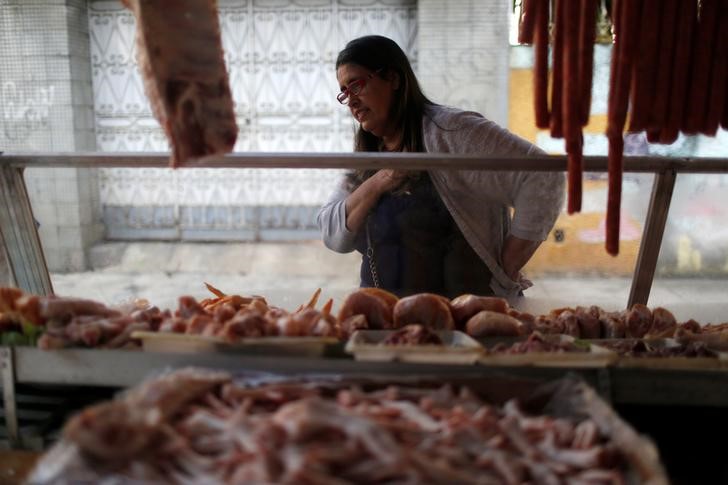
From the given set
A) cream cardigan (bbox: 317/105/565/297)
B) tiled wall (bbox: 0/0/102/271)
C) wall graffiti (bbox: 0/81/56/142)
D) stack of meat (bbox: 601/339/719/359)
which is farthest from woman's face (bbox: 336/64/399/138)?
wall graffiti (bbox: 0/81/56/142)

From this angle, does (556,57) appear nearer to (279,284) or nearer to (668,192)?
(668,192)

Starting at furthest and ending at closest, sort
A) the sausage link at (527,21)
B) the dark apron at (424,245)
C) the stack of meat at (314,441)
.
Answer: the dark apron at (424,245), the sausage link at (527,21), the stack of meat at (314,441)

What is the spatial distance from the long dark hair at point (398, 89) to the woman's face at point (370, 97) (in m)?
0.03

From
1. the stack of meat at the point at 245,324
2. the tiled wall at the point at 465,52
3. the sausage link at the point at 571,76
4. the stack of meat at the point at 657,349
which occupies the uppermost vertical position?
the tiled wall at the point at 465,52

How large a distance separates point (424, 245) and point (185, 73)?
165cm

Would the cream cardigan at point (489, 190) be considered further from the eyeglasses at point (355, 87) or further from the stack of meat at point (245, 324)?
the stack of meat at point (245, 324)

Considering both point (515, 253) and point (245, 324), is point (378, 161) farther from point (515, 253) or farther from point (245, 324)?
point (515, 253)

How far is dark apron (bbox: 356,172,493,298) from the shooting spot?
128 inches

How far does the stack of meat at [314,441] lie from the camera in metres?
1.37

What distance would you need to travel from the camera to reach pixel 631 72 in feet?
6.57

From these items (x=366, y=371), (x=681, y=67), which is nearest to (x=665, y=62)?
(x=681, y=67)

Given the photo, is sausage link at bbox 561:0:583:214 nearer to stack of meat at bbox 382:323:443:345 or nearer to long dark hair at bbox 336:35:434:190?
stack of meat at bbox 382:323:443:345

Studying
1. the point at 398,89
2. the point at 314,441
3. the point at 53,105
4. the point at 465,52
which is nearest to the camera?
the point at 314,441

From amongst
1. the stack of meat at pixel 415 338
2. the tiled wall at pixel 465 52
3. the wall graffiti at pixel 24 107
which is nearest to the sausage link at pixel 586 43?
the stack of meat at pixel 415 338
